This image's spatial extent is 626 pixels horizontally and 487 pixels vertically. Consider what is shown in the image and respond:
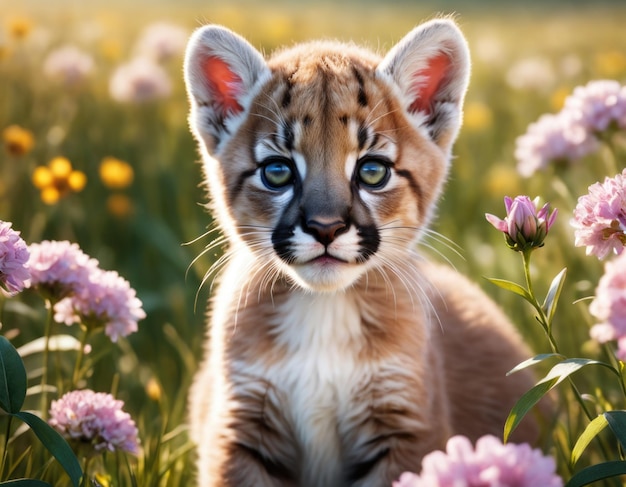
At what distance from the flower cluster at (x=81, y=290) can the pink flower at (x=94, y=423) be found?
0.27 meters

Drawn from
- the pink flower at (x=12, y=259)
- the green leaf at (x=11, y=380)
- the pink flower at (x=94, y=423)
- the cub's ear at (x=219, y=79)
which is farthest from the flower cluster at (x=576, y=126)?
the green leaf at (x=11, y=380)

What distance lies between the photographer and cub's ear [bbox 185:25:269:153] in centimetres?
323

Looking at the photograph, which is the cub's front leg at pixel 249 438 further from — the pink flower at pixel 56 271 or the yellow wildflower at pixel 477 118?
the yellow wildflower at pixel 477 118

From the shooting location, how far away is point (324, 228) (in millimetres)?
2713

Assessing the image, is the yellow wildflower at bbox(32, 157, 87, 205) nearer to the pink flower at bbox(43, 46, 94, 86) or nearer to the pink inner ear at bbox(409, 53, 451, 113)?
the pink inner ear at bbox(409, 53, 451, 113)

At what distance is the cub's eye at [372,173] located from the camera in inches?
117

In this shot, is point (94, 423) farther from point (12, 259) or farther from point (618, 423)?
point (618, 423)

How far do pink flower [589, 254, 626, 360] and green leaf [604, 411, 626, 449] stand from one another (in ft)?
0.82

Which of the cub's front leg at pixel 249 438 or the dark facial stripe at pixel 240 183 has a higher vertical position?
the dark facial stripe at pixel 240 183

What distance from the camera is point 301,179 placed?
293 cm

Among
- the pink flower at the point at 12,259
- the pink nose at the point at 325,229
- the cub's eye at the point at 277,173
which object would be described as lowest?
the pink nose at the point at 325,229

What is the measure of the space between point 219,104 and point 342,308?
95 centimetres

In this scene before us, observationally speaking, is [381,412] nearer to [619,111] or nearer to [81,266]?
[81,266]

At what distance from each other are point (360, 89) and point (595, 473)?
1555 millimetres
